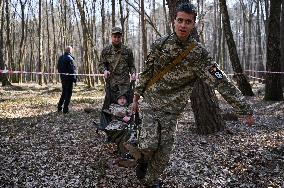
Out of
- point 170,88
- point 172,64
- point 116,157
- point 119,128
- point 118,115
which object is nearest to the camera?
point 172,64

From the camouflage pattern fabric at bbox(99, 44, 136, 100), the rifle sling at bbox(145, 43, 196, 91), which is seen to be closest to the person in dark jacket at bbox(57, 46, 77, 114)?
the camouflage pattern fabric at bbox(99, 44, 136, 100)

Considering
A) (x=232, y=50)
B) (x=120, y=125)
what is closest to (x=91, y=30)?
(x=232, y=50)

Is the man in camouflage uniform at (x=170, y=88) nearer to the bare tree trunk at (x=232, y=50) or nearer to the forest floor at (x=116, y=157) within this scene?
the forest floor at (x=116, y=157)

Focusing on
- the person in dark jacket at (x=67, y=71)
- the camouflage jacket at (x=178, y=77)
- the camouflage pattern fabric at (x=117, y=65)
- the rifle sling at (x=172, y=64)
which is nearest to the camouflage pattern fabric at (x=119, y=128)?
the camouflage pattern fabric at (x=117, y=65)

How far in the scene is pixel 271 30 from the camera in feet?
→ 47.3

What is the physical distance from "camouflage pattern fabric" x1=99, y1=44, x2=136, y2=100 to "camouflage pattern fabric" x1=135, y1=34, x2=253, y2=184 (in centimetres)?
293

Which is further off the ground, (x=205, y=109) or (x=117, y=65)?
(x=117, y=65)

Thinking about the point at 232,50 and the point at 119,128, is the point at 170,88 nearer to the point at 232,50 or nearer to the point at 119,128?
the point at 119,128

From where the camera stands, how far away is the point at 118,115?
7289 millimetres

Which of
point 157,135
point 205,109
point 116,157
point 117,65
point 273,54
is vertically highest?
point 273,54

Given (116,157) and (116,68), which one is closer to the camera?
(116,157)

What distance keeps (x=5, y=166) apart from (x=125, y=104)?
8.04 feet

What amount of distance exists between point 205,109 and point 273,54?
7.69m

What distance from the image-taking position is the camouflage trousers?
4.88m
